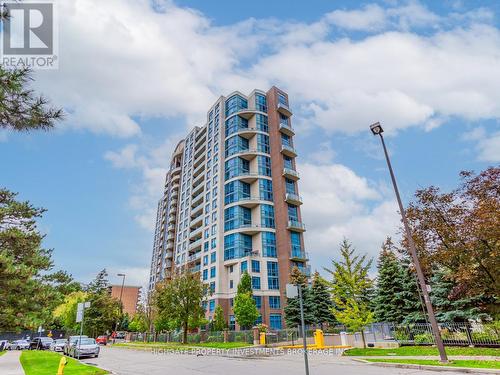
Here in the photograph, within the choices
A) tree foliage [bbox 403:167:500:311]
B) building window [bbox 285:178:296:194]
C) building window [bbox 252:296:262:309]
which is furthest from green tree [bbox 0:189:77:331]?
building window [bbox 285:178:296:194]

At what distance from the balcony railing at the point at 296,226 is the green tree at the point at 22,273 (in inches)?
1512

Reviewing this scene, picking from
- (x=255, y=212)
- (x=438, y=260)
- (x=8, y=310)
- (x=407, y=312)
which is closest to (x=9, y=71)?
(x=8, y=310)

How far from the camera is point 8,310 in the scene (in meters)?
20.4

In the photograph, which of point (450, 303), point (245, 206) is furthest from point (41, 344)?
point (450, 303)

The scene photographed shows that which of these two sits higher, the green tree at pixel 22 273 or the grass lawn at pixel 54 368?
the green tree at pixel 22 273

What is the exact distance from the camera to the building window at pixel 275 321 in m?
49.5

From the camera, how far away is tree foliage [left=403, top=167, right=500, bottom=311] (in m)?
17.8

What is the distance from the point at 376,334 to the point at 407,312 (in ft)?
18.2

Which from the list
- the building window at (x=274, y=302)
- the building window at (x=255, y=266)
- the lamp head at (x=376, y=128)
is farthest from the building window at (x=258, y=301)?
the lamp head at (x=376, y=128)

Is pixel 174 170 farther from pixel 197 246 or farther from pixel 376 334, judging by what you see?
pixel 376 334

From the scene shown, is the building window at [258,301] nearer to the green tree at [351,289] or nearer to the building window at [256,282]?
the building window at [256,282]

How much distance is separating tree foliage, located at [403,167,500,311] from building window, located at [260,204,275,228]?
34.5 meters

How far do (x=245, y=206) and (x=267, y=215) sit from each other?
13.7 ft

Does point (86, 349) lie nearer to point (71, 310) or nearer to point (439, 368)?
point (439, 368)
